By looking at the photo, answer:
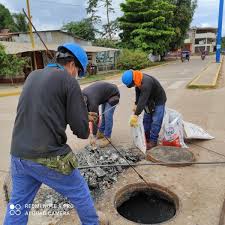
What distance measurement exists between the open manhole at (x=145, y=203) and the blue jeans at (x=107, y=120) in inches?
69.9

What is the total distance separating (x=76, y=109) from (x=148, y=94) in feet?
7.95

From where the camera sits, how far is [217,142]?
16.5ft

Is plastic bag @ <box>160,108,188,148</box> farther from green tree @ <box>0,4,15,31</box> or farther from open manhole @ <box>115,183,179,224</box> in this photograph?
green tree @ <box>0,4,15,31</box>

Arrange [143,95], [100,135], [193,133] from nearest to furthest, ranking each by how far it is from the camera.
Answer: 1. [143,95]
2. [193,133]
3. [100,135]

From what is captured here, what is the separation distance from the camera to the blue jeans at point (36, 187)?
2.07 meters

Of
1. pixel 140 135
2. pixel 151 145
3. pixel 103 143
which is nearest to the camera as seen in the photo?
pixel 140 135

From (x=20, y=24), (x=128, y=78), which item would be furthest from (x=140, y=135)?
(x=20, y=24)

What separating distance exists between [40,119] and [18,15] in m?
43.2

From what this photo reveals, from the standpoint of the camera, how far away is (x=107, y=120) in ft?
16.8

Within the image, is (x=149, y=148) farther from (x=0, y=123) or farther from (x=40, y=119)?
(x=0, y=123)

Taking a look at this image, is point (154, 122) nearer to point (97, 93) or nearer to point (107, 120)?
point (107, 120)

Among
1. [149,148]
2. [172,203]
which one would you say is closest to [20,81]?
[149,148]

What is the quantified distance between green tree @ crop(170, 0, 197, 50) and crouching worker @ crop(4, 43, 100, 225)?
32.9m

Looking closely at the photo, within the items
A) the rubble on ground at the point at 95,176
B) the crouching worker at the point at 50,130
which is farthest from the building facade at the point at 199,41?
the crouching worker at the point at 50,130
